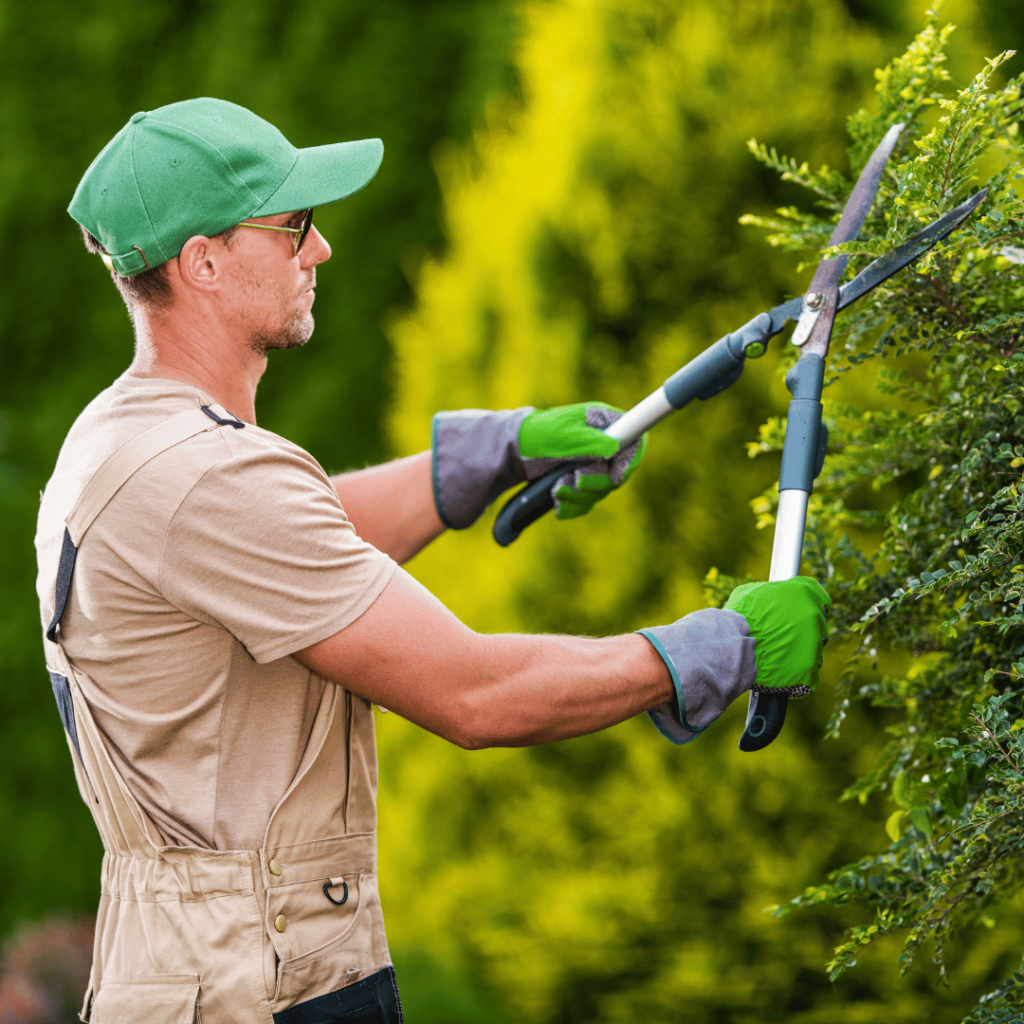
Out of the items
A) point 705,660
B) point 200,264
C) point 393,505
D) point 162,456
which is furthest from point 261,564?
point 393,505

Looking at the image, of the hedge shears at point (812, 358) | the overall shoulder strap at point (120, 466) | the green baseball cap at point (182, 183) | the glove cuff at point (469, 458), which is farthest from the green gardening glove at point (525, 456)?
the overall shoulder strap at point (120, 466)

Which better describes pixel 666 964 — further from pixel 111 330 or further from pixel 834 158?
pixel 111 330

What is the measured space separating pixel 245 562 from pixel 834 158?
2200mm

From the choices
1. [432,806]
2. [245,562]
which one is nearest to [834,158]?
Answer: [245,562]

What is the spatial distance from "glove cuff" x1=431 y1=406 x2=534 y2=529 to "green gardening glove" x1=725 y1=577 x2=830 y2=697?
900mm

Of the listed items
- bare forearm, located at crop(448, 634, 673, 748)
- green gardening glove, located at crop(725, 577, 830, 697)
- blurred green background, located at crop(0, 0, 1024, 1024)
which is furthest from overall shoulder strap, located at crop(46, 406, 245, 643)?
blurred green background, located at crop(0, 0, 1024, 1024)

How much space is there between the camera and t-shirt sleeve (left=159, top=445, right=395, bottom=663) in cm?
163

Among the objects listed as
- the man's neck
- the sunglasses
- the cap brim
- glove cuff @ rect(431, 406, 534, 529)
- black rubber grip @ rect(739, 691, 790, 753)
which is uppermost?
the cap brim

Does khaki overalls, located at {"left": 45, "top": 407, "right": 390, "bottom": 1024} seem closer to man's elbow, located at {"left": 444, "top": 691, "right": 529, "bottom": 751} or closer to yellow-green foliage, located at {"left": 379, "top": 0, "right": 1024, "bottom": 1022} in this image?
man's elbow, located at {"left": 444, "top": 691, "right": 529, "bottom": 751}

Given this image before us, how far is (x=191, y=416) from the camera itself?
173cm

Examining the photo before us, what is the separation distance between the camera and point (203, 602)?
1.66 m

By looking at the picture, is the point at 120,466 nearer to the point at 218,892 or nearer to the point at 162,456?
the point at 162,456

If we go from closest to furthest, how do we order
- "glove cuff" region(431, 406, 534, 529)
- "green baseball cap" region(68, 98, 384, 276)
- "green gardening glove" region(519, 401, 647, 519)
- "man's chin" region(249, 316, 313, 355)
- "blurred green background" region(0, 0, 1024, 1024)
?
"green baseball cap" region(68, 98, 384, 276) < "man's chin" region(249, 316, 313, 355) < "green gardening glove" region(519, 401, 647, 519) < "glove cuff" region(431, 406, 534, 529) < "blurred green background" region(0, 0, 1024, 1024)

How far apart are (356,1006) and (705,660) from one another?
769 mm
